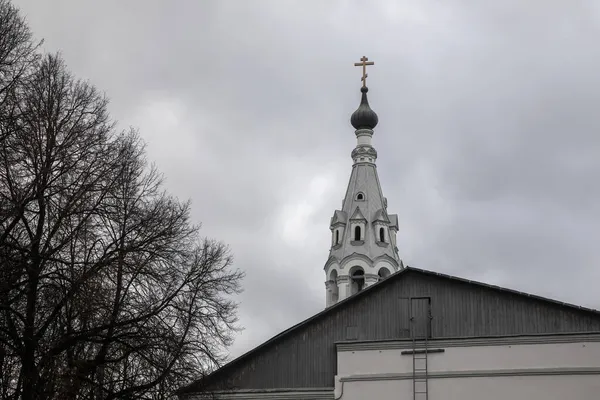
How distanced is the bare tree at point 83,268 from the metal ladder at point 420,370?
6666mm

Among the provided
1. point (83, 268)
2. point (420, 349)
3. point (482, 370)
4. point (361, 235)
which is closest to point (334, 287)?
point (361, 235)

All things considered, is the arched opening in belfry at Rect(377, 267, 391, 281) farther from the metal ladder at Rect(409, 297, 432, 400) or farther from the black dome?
the metal ladder at Rect(409, 297, 432, 400)

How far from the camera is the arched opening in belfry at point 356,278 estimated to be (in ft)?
163

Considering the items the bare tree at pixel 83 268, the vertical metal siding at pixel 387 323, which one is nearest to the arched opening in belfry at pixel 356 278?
the vertical metal siding at pixel 387 323

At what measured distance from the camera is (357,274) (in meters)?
49.8

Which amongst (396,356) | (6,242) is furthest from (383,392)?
(6,242)

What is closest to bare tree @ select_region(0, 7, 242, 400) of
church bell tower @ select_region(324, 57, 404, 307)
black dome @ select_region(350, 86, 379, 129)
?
church bell tower @ select_region(324, 57, 404, 307)

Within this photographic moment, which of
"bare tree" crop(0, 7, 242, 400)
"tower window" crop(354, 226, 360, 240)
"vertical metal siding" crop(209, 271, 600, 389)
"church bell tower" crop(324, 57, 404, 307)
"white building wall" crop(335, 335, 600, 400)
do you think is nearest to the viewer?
"bare tree" crop(0, 7, 242, 400)

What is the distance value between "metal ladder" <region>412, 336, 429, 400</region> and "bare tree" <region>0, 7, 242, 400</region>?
21.9 feet

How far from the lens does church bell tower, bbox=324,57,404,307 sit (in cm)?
4950

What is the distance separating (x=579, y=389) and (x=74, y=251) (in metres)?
13.9

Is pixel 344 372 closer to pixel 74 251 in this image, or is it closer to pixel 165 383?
pixel 165 383

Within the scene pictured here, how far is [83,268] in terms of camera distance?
55.3 ft

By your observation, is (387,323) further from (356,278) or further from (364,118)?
(364,118)
